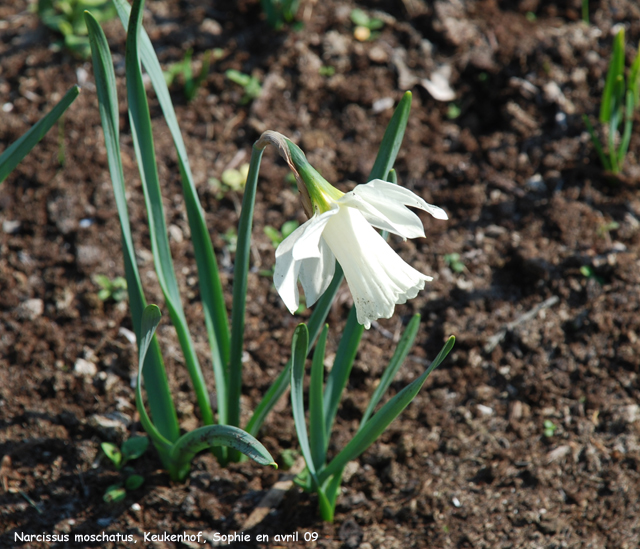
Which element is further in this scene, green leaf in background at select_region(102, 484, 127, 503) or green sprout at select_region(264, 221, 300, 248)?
green sprout at select_region(264, 221, 300, 248)

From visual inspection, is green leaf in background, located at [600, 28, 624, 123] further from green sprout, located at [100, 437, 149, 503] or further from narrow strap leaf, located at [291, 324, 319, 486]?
green sprout, located at [100, 437, 149, 503]

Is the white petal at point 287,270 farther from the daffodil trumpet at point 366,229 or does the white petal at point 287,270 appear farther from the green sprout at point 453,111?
the green sprout at point 453,111

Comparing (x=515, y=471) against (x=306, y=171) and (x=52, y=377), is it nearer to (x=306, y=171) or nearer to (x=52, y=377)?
(x=306, y=171)

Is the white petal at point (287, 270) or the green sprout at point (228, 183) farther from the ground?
the white petal at point (287, 270)

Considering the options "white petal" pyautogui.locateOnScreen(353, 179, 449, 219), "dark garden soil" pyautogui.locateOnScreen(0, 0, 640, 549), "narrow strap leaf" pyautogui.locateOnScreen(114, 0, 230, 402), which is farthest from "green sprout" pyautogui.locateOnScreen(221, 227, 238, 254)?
"white petal" pyautogui.locateOnScreen(353, 179, 449, 219)

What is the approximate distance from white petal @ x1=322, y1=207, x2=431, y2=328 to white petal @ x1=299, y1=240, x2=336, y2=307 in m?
0.05

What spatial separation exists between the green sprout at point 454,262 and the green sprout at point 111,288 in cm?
124

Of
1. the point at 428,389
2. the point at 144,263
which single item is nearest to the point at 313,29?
the point at 144,263

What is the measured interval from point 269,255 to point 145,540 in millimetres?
1129

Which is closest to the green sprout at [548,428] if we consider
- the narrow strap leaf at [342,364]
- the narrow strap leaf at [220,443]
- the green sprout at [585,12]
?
the narrow strap leaf at [342,364]

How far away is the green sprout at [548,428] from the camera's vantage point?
1804 mm

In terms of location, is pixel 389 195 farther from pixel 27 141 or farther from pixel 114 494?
pixel 114 494

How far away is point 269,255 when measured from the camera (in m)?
2.29

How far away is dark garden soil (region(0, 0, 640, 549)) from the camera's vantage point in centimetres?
163
